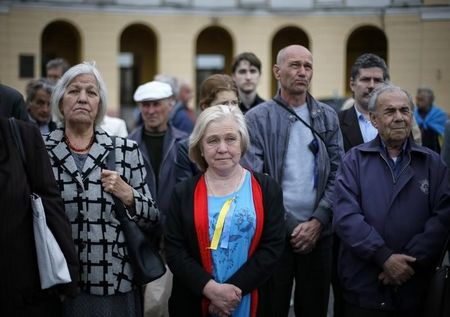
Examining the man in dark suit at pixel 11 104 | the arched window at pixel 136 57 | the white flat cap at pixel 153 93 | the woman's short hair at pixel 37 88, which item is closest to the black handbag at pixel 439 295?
the white flat cap at pixel 153 93

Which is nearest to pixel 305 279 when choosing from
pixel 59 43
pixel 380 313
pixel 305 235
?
pixel 305 235

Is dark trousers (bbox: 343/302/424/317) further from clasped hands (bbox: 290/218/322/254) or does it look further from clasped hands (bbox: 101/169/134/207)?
clasped hands (bbox: 101/169/134/207)

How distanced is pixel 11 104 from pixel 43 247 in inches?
109

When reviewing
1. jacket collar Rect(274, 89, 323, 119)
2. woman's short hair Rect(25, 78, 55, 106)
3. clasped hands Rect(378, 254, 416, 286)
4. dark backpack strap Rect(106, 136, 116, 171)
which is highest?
woman's short hair Rect(25, 78, 55, 106)

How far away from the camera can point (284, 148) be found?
5.19m

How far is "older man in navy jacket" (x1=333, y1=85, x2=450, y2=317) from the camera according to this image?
442 centimetres

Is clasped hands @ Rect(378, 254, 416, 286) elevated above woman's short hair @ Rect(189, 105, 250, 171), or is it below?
below

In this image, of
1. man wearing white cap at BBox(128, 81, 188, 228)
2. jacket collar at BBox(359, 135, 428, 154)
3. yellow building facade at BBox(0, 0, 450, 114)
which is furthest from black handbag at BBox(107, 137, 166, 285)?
yellow building facade at BBox(0, 0, 450, 114)

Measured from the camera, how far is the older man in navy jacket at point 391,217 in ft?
14.5

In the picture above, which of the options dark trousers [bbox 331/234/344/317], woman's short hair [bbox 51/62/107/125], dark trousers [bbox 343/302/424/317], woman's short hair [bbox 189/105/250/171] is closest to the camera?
woman's short hair [bbox 189/105/250/171]

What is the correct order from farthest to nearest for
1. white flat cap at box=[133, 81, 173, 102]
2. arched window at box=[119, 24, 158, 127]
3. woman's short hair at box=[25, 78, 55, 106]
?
arched window at box=[119, 24, 158, 127] → woman's short hair at box=[25, 78, 55, 106] → white flat cap at box=[133, 81, 173, 102]

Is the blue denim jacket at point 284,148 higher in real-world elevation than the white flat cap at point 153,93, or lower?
lower

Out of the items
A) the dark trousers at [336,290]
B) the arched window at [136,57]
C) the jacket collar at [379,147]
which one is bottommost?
the dark trousers at [336,290]

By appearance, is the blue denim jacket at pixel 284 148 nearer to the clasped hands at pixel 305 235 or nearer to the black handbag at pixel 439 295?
the clasped hands at pixel 305 235
